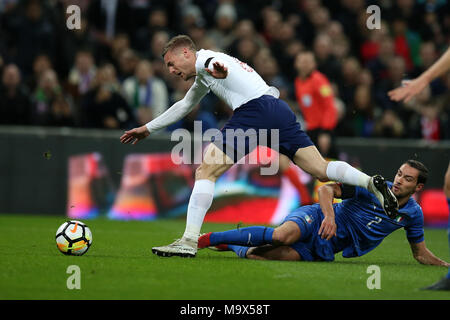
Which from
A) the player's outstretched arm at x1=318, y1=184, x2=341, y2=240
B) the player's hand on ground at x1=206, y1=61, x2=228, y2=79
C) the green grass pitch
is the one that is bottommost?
the green grass pitch

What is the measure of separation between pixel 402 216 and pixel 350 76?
24.2ft

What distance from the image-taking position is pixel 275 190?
41.0ft

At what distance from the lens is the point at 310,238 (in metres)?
6.84

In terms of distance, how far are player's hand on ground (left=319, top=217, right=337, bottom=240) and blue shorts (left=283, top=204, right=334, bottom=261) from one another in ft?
0.84

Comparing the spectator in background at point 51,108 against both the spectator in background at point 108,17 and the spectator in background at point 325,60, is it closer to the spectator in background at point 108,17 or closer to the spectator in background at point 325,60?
the spectator in background at point 108,17

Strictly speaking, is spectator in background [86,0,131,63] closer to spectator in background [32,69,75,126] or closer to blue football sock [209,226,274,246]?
spectator in background [32,69,75,126]

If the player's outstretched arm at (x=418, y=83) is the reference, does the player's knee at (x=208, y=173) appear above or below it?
below

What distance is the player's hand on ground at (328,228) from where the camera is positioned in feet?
21.0

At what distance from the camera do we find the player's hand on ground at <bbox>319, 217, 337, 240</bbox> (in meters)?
6.41

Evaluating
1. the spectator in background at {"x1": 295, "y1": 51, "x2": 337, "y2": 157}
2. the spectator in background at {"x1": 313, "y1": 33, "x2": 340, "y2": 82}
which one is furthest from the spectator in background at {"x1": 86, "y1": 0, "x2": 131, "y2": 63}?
the spectator in background at {"x1": 295, "y1": 51, "x2": 337, "y2": 157}

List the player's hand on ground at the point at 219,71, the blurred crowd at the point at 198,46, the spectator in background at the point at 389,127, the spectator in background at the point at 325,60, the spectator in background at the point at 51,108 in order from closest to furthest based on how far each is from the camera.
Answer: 1. the player's hand on ground at the point at 219,71
2. the spectator in background at the point at 51,108
3. the blurred crowd at the point at 198,46
4. the spectator in background at the point at 389,127
5. the spectator in background at the point at 325,60

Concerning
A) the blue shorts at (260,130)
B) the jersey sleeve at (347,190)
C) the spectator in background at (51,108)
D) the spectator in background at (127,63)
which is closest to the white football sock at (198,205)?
the blue shorts at (260,130)

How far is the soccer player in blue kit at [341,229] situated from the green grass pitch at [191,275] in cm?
16
